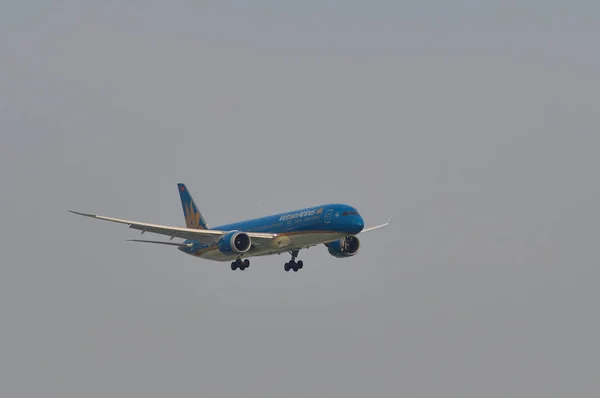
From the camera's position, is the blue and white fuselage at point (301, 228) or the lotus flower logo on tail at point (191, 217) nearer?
the blue and white fuselage at point (301, 228)

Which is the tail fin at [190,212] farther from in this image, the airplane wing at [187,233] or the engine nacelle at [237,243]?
the engine nacelle at [237,243]

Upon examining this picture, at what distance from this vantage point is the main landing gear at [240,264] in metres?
97.8

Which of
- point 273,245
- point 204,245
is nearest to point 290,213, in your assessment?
point 273,245

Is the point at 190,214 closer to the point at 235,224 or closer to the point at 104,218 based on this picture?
the point at 235,224

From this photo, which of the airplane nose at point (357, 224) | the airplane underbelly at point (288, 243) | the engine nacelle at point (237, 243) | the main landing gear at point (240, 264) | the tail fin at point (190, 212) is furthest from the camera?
the tail fin at point (190, 212)

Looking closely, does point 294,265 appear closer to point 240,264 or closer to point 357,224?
point 240,264

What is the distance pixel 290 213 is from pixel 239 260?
22.4 ft

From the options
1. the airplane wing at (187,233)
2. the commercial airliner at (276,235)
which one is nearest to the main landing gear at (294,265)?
the commercial airliner at (276,235)

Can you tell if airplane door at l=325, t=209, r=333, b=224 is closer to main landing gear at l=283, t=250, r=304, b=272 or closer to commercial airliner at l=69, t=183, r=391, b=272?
commercial airliner at l=69, t=183, r=391, b=272

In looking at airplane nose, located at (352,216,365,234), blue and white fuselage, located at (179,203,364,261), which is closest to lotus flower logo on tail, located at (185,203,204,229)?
blue and white fuselage, located at (179,203,364,261)

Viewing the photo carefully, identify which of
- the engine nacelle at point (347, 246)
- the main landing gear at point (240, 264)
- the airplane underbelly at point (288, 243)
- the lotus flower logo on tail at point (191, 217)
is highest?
the lotus flower logo on tail at point (191, 217)

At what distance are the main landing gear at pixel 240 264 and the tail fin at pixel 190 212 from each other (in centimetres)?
1327

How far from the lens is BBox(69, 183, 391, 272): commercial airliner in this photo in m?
90.6

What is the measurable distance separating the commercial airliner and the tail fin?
7.93 m
